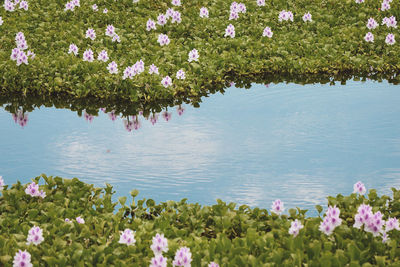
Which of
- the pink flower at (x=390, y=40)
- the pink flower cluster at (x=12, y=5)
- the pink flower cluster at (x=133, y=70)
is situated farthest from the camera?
the pink flower cluster at (x=12, y=5)

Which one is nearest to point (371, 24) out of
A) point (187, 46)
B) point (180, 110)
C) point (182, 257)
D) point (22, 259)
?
point (187, 46)

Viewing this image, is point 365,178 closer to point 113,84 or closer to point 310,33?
point 113,84

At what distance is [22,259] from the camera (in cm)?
443

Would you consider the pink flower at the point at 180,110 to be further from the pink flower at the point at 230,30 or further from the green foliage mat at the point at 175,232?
the green foliage mat at the point at 175,232

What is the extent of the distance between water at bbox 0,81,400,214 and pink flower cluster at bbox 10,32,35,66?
1047 millimetres

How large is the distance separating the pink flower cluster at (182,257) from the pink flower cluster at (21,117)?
15.7 ft

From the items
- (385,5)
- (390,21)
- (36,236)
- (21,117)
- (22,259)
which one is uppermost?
(385,5)

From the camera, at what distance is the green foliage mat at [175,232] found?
4.55 metres

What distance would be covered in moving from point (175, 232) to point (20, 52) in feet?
18.4

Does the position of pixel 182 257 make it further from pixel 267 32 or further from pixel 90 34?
pixel 267 32

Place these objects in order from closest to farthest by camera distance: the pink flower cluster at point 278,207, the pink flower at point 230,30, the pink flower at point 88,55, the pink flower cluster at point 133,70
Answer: the pink flower cluster at point 278,207 → the pink flower cluster at point 133,70 → the pink flower at point 88,55 → the pink flower at point 230,30

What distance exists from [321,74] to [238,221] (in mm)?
5665

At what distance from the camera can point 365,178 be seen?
6473 mm

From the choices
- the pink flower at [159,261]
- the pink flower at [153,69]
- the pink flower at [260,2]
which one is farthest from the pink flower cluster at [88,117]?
the pink flower at [260,2]
